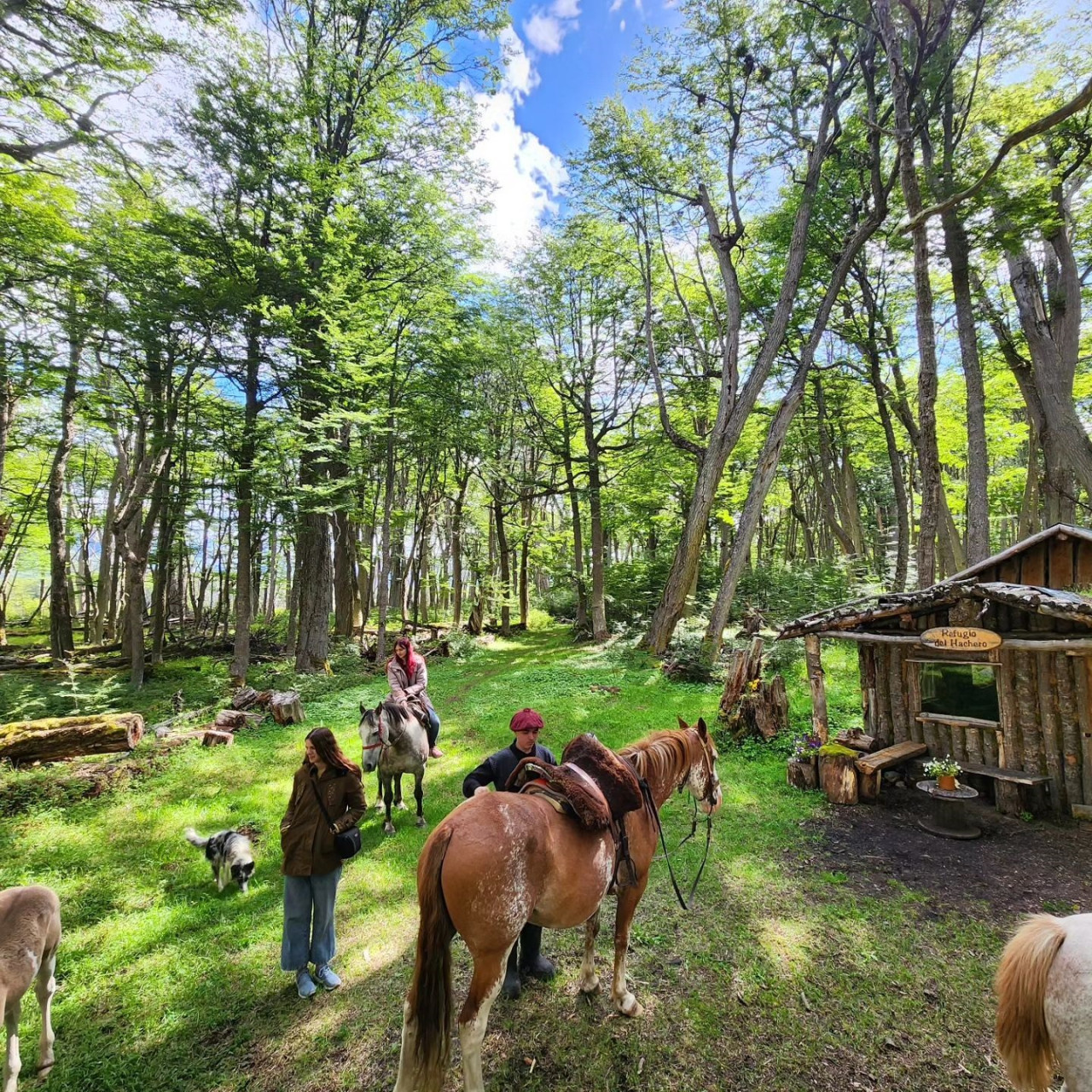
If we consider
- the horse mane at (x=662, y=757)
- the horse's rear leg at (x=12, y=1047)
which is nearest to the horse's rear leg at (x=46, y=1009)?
the horse's rear leg at (x=12, y=1047)

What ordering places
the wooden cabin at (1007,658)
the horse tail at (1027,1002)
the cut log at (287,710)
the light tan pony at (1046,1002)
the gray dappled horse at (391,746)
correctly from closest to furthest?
A: 1. the light tan pony at (1046,1002)
2. the horse tail at (1027,1002)
3. the gray dappled horse at (391,746)
4. the wooden cabin at (1007,658)
5. the cut log at (287,710)

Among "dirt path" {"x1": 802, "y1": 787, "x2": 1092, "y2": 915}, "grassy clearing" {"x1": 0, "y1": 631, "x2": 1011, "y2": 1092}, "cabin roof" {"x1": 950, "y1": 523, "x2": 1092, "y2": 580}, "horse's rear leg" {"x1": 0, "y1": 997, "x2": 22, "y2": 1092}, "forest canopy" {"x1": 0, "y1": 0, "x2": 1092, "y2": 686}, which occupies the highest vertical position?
"forest canopy" {"x1": 0, "y1": 0, "x2": 1092, "y2": 686}

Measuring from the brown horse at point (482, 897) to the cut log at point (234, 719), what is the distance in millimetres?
8661

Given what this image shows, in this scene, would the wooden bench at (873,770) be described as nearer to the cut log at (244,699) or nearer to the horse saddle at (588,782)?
the horse saddle at (588,782)

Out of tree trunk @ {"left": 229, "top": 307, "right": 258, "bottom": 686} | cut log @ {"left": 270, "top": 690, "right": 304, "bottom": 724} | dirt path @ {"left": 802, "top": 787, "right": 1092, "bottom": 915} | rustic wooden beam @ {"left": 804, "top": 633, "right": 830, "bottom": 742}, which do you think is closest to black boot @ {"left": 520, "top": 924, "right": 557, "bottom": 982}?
dirt path @ {"left": 802, "top": 787, "right": 1092, "bottom": 915}

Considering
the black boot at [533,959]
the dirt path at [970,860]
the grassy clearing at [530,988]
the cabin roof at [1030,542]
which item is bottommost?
the dirt path at [970,860]

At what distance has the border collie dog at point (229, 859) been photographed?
488 cm

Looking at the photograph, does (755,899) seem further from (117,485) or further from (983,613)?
(117,485)

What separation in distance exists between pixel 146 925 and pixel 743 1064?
4.92 m

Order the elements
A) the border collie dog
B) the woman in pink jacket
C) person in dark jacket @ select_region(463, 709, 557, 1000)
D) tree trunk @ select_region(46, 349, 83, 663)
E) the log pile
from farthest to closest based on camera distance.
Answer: tree trunk @ select_region(46, 349, 83, 663)
the log pile
the woman in pink jacket
the border collie dog
person in dark jacket @ select_region(463, 709, 557, 1000)

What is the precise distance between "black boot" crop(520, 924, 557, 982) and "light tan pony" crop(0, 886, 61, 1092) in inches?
116

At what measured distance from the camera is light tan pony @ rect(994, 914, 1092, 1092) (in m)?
2.19

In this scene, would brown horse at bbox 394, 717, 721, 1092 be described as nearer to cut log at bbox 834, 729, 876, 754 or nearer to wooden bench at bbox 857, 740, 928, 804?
wooden bench at bbox 857, 740, 928, 804

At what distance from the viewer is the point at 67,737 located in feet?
24.6
